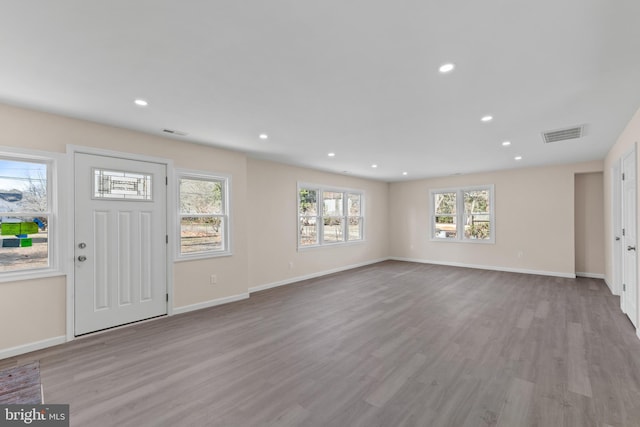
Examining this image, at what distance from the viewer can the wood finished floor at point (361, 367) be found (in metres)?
2.02

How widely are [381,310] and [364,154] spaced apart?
9.13 feet

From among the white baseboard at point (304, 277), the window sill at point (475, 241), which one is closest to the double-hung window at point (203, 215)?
the white baseboard at point (304, 277)

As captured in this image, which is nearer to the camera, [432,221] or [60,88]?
[60,88]

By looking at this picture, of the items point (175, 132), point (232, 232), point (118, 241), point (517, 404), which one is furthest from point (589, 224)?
point (118, 241)

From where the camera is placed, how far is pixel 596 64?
224cm

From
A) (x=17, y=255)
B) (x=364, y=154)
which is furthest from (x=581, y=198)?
(x=17, y=255)

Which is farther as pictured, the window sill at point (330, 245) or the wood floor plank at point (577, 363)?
the window sill at point (330, 245)

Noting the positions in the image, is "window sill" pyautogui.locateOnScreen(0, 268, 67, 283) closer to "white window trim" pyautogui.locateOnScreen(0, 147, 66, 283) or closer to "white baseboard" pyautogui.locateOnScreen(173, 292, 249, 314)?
"white window trim" pyautogui.locateOnScreen(0, 147, 66, 283)

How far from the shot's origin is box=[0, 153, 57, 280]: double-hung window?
9.83ft

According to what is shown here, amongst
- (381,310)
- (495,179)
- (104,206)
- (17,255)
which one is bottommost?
(381,310)

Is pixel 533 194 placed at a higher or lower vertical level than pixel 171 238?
higher

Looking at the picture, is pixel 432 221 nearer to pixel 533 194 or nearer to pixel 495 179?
pixel 495 179

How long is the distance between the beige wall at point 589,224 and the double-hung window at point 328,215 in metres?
5.00

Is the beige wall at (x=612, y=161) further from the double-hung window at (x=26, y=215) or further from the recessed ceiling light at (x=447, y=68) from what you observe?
the double-hung window at (x=26, y=215)
